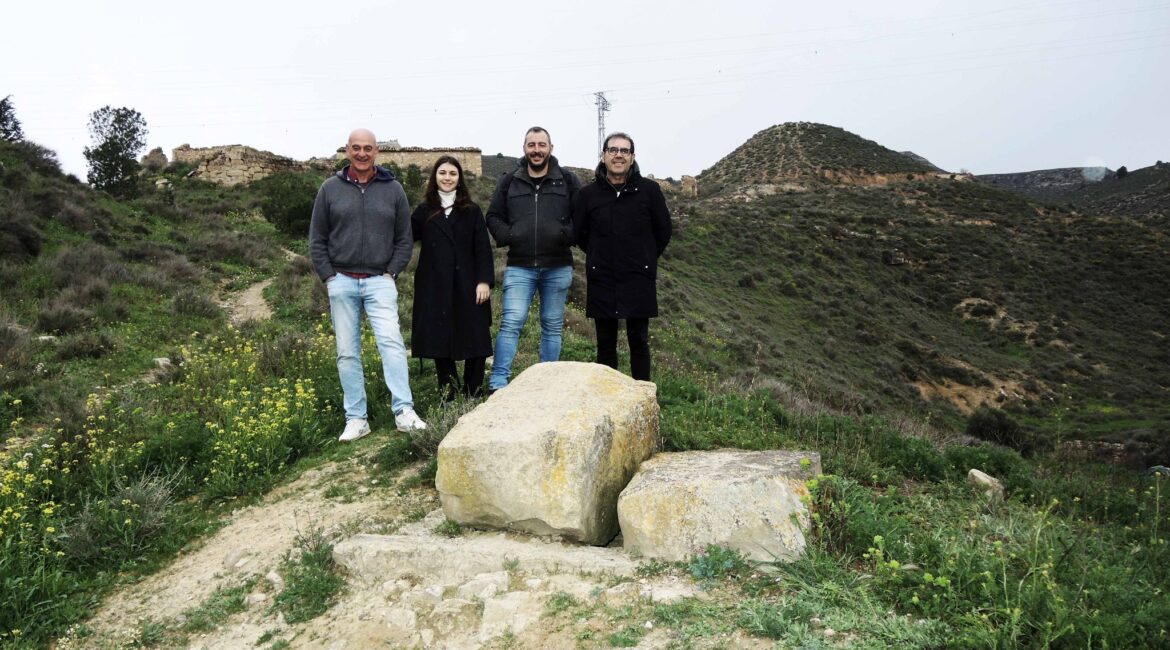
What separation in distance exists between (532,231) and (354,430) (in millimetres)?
2121

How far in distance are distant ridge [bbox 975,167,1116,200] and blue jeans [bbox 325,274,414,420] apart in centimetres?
7250

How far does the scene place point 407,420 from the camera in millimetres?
5137

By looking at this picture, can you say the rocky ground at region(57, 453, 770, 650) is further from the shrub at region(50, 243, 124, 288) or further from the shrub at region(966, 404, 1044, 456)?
the shrub at region(966, 404, 1044, 456)

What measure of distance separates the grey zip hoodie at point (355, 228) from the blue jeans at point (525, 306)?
89cm

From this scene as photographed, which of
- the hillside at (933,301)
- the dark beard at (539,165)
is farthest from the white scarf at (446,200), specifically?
the hillside at (933,301)

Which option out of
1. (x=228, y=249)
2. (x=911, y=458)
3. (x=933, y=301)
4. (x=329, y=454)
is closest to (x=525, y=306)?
(x=329, y=454)

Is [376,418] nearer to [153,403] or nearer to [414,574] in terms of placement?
[153,403]

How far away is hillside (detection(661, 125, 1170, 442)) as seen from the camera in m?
19.7

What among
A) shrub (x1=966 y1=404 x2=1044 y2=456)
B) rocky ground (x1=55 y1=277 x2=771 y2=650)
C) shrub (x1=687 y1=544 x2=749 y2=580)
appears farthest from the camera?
shrub (x1=966 y1=404 x2=1044 y2=456)

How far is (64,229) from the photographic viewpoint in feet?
42.4

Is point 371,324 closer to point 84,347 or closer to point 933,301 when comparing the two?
point 84,347

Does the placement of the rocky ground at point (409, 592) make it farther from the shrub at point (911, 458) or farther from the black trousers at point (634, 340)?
the shrub at point (911, 458)

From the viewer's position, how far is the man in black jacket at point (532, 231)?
5.30 meters

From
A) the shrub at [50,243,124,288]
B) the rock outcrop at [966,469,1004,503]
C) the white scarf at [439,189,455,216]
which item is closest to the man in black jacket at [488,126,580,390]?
the white scarf at [439,189,455,216]
